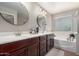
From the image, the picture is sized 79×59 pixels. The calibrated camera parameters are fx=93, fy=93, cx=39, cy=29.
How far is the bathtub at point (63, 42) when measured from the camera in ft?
5.93

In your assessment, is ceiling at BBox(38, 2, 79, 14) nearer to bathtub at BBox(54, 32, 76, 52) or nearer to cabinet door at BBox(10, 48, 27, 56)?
bathtub at BBox(54, 32, 76, 52)

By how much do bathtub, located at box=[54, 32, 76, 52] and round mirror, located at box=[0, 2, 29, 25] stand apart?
2.67ft

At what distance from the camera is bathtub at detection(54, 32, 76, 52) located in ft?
5.93

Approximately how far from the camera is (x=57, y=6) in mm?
1877

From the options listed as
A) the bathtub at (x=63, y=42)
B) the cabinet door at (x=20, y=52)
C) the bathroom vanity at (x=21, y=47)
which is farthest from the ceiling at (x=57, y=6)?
the cabinet door at (x=20, y=52)

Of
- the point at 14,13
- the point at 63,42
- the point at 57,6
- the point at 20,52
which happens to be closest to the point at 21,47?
the point at 20,52

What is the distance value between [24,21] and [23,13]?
0.19m

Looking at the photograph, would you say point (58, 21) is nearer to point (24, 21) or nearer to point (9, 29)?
point (24, 21)

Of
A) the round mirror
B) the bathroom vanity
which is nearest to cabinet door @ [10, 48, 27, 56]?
the bathroom vanity

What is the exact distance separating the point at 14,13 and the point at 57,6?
0.87 m

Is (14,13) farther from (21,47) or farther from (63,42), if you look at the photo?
(63,42)

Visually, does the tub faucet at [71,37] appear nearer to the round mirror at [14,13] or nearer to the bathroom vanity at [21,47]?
the bathroom vanity at [21,47]

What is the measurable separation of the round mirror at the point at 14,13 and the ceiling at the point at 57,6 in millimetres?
486

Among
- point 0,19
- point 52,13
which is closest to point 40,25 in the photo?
point 52,13
